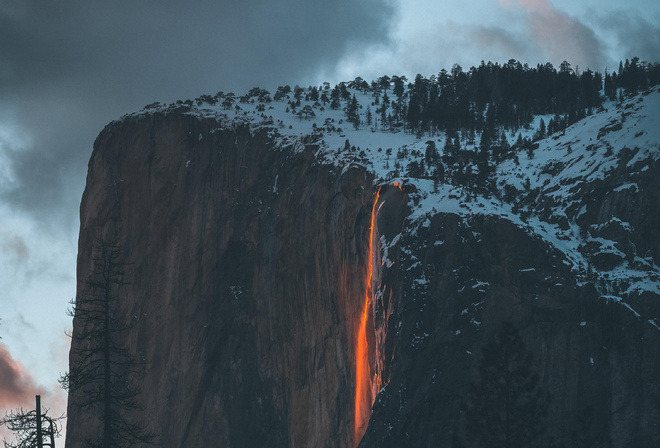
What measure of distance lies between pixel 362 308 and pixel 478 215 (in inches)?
659

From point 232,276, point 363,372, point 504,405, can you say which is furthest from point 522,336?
point 232,276

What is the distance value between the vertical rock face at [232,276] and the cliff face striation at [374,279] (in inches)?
8.1

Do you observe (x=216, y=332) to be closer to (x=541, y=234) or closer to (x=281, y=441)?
(x=281, y=441)

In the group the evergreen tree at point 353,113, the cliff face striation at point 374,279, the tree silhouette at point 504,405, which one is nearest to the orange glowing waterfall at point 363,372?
the cliff face striation at point 374,279

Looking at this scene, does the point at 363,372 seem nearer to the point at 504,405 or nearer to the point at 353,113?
the point at 504,405

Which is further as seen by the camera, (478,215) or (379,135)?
(379,135)

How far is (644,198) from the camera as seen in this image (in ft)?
225

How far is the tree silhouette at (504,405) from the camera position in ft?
147

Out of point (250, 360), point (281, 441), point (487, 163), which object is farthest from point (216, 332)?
point (487, 163)

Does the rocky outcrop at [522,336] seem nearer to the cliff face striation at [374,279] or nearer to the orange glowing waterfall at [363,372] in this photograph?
the cliff face striation at [374,279]

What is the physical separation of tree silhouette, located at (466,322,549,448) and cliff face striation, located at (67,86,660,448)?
10 cm

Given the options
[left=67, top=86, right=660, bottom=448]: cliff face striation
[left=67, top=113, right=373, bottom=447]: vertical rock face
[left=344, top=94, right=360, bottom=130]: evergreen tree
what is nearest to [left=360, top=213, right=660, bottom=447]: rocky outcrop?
[left=67, top=86, right=660, bottom=448]: cliff face striation

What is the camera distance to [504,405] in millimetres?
45750

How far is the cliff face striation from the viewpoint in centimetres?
6031
